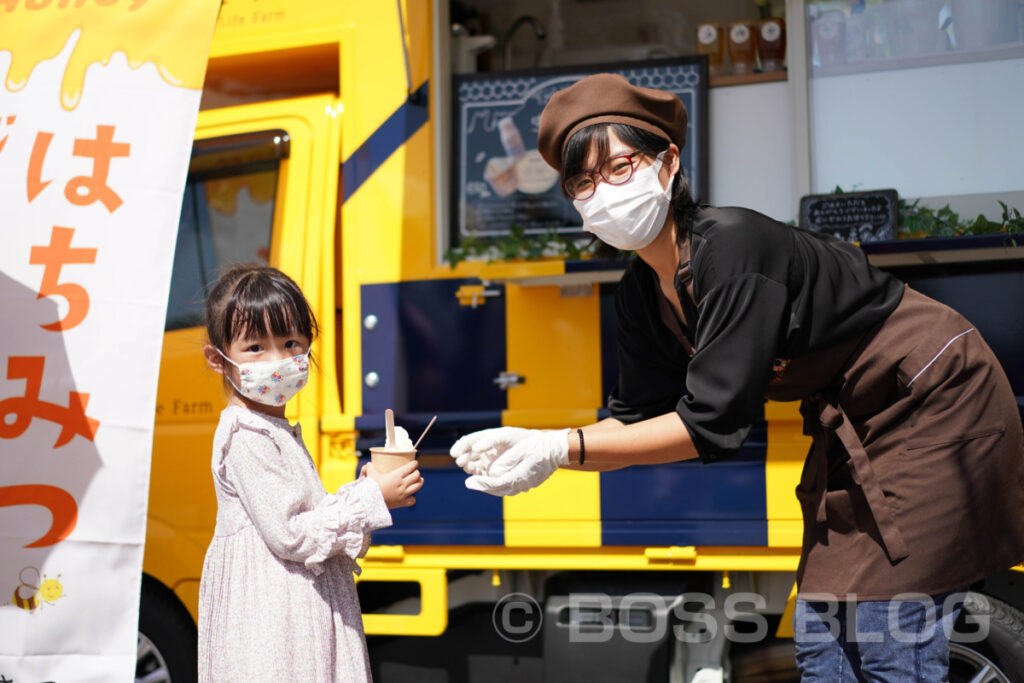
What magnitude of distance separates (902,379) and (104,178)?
1965mm

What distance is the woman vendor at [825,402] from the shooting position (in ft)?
6.07

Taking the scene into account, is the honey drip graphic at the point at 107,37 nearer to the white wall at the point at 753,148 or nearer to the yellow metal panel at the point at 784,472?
the white wall at the point at 753,148

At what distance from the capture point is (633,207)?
80.5 inches

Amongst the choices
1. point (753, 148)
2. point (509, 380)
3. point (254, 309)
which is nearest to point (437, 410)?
point (509, 380)

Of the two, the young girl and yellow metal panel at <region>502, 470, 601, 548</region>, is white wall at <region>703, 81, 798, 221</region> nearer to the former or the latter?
yellow metal panel at <region>502, 470, 601, 548</region>

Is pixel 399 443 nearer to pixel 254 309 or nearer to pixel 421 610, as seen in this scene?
pixel 254 309

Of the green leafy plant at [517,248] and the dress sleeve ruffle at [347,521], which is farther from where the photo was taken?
the green leafy plant at [517,248]

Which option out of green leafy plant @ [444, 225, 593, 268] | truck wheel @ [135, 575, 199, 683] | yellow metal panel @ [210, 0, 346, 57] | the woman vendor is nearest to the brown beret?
the woman vendor

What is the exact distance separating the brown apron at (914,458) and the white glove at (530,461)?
1.44ft

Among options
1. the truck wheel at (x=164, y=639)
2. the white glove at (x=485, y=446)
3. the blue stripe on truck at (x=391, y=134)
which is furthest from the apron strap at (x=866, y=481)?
the truck wheel at (x=164, y=639)

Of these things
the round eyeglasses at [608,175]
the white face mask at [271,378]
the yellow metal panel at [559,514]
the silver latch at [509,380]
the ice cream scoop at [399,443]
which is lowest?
the yellow metal panel at [559,514]

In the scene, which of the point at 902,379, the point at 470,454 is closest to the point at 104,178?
the point at 470,454

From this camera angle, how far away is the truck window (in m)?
3.41

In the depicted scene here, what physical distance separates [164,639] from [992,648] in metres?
2.43
